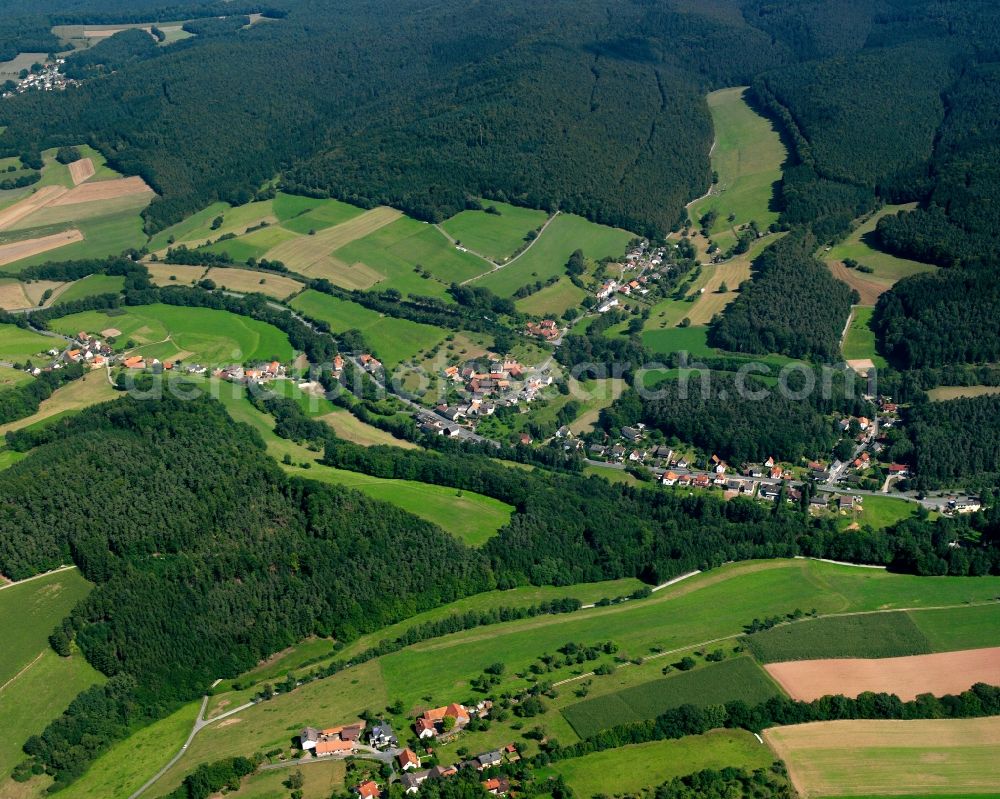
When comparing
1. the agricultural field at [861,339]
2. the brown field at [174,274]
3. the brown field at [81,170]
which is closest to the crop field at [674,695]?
the agricultural field at [861,339]

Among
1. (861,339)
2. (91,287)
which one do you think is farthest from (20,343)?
(861,339)

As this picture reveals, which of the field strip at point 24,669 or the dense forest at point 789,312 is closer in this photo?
the field strip at point 24,669

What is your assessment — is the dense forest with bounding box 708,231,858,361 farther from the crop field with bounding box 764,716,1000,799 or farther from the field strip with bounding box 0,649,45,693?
the field strip with bounding box 0,649,45,693

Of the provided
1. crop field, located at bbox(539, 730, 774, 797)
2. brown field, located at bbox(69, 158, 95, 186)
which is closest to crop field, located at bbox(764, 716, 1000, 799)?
crop field, located at bbox(539, 730, 774, 797)

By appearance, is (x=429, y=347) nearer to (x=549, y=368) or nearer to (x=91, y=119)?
(x=549, y=368)

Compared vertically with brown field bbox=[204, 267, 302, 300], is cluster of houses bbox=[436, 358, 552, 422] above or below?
A: below

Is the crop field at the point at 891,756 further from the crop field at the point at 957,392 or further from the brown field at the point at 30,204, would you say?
the brown field at the point at 30,204

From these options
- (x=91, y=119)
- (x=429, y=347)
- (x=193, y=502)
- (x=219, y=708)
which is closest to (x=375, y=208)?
(x=429, y=347)
